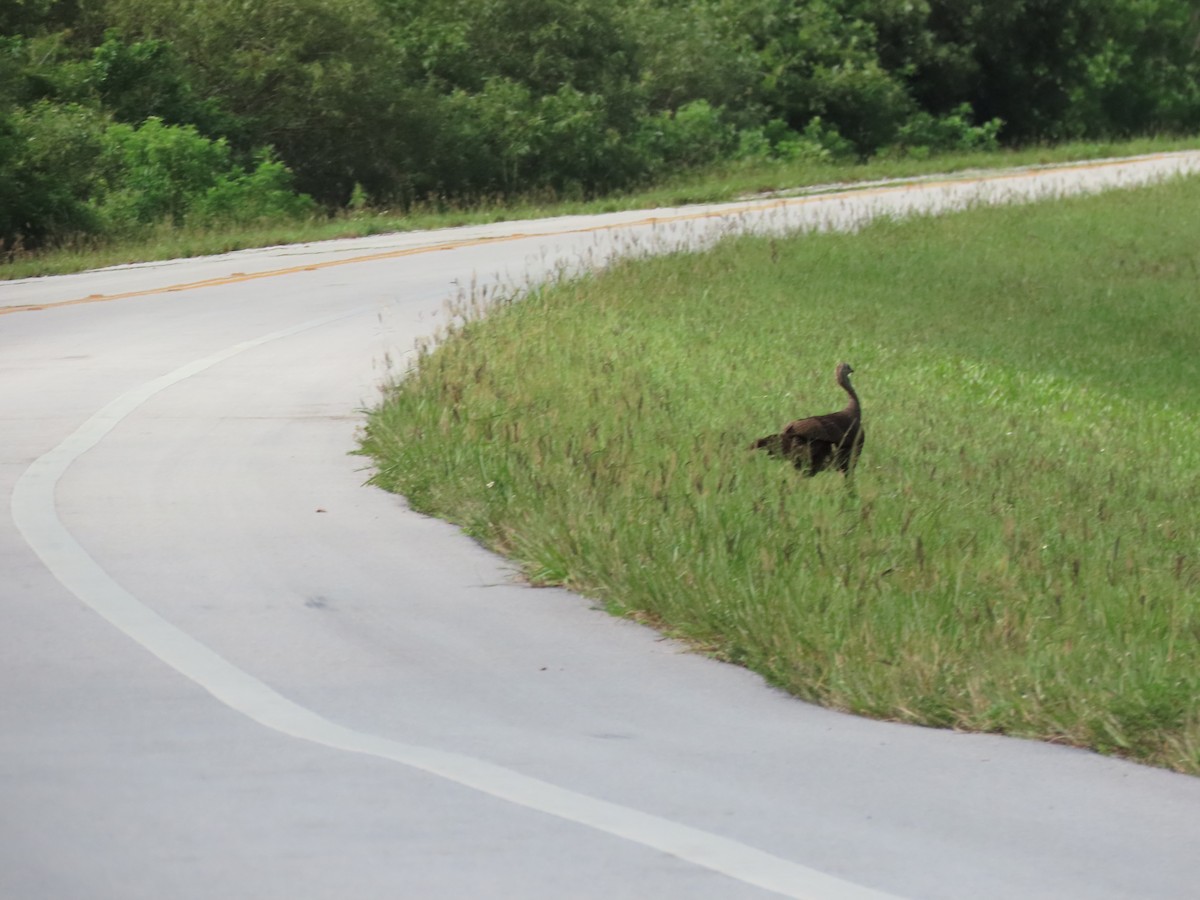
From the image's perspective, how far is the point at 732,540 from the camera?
771 centimetres

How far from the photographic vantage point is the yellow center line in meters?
18.4

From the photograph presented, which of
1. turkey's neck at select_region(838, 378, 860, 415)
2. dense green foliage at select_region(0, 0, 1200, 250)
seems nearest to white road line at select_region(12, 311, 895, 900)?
turkey's neck at select_region(838, 378, 860, 415)

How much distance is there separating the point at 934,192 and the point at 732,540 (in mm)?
23356

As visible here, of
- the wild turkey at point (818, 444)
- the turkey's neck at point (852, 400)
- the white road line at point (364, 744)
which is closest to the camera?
the white road line at point (364, 744)

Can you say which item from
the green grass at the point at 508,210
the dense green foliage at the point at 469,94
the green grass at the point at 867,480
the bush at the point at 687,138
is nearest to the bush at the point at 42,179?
the dense green foliage at the point at 469,94

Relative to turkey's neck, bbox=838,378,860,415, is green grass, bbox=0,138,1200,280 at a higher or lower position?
lower

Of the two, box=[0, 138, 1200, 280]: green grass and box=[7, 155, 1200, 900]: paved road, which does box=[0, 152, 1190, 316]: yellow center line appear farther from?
box=[7, 155, 1200, 900]: paved road

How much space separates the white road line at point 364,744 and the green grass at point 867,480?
4.57ft

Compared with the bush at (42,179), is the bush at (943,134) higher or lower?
lower

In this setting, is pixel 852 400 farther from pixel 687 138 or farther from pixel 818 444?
pixel 687 138

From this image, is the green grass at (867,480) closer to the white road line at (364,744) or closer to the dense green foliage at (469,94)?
the white road line at (364,744)

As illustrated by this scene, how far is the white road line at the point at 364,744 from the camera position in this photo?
4.59m

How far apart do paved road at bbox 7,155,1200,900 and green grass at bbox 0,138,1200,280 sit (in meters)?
12.8

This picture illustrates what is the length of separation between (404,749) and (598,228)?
19883 mm
